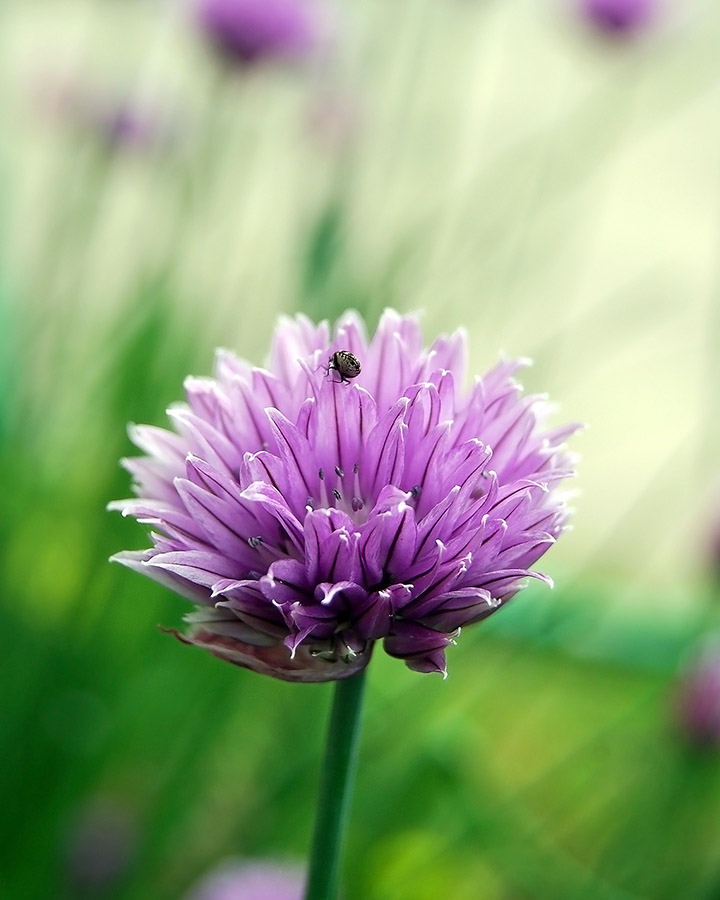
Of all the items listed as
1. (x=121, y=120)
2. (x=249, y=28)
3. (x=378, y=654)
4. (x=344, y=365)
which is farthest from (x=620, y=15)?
(x=344, y=365)

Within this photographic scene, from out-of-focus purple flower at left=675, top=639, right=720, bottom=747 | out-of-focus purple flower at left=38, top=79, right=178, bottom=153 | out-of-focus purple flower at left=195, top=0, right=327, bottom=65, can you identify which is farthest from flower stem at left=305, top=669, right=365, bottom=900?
out-of-focus purple flower at left=38, top=79, right=178, bottom=153

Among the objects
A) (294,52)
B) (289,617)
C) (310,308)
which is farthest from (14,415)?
(289,617)

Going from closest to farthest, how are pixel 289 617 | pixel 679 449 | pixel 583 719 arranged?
pixel 289 617, pixel 583 719, pixel 679 449

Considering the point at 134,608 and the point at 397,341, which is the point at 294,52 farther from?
the point at 397,341

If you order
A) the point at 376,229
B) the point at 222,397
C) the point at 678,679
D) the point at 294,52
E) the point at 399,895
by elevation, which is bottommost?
the point at 399,895

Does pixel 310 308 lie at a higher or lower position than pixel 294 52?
lower

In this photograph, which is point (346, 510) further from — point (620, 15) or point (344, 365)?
point (620, 15)

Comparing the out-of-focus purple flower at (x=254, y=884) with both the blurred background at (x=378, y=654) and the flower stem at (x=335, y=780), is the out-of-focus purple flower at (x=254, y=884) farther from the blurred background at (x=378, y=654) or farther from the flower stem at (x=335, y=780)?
the flower stem at (x=335, y=780)
